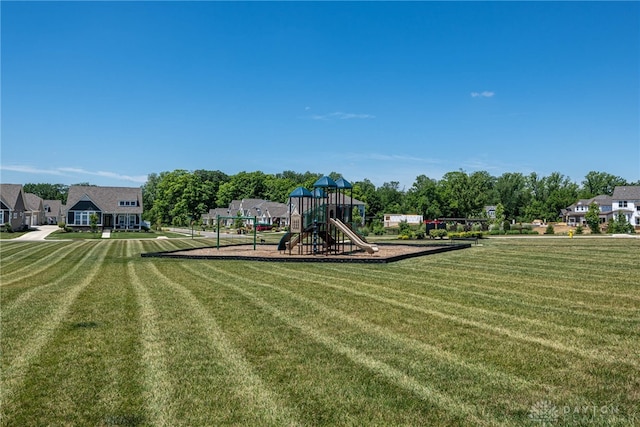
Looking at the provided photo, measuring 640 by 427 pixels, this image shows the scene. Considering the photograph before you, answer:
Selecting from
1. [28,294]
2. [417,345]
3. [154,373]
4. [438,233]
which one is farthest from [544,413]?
[438,233]

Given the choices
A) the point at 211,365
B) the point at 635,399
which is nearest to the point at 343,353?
the point at 211,365

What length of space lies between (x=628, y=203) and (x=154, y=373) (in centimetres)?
9374

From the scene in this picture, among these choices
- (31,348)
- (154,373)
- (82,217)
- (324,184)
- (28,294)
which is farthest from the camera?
(82,217)

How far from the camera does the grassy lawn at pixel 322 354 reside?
5.05 meters

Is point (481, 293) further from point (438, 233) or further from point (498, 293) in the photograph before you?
point (438, 233)

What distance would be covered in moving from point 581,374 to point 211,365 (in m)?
4.97

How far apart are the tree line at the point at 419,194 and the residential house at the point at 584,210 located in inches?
106

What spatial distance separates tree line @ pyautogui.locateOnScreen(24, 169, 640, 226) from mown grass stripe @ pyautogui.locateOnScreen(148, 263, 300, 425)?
68652 mm

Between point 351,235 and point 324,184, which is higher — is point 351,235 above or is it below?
below

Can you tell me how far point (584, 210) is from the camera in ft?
316

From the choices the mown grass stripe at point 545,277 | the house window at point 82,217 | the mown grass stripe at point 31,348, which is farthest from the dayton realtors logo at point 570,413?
the house window at point 82,217

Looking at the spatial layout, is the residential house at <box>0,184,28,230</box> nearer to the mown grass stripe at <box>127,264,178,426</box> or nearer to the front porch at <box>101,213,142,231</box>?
the front porch at <box>101,213,142,231</box>

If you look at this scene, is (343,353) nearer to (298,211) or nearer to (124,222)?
(298,211)

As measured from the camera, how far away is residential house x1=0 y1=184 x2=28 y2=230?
185ft
